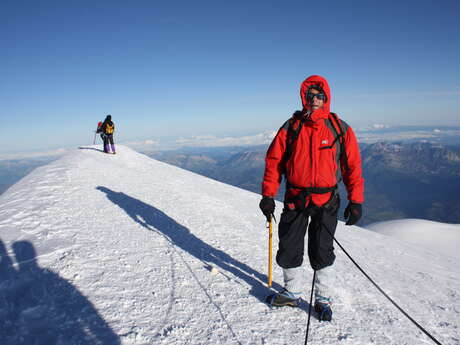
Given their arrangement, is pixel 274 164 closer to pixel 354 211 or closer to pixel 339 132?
pixel 339 132

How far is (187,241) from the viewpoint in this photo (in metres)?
6.56

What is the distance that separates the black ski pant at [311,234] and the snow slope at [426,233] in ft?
66.7

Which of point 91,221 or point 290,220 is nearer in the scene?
point 290,220

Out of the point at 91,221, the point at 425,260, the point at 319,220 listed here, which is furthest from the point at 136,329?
the point at 425,260

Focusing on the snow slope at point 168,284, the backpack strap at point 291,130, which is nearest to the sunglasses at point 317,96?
the backpack strap at point 291,130

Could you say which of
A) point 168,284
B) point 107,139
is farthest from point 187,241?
point 107,139

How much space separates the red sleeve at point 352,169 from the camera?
355cm

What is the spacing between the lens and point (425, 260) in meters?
8.49

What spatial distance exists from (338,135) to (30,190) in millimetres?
10867

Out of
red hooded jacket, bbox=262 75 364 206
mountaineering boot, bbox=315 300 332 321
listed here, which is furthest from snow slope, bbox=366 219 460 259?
red hooded jacket, bbox=262 75 364 206

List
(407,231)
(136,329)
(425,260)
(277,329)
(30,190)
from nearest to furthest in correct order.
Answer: (136,329) → (277,329) → (425,260) → (30,190) → (407,231)

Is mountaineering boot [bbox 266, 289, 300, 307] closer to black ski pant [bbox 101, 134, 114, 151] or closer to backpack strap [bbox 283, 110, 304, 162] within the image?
backpack strap [bbox 283, 110, 304, 162]

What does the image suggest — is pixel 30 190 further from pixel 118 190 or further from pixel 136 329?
pixel 136 329

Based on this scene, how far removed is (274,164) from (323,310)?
2544mm
